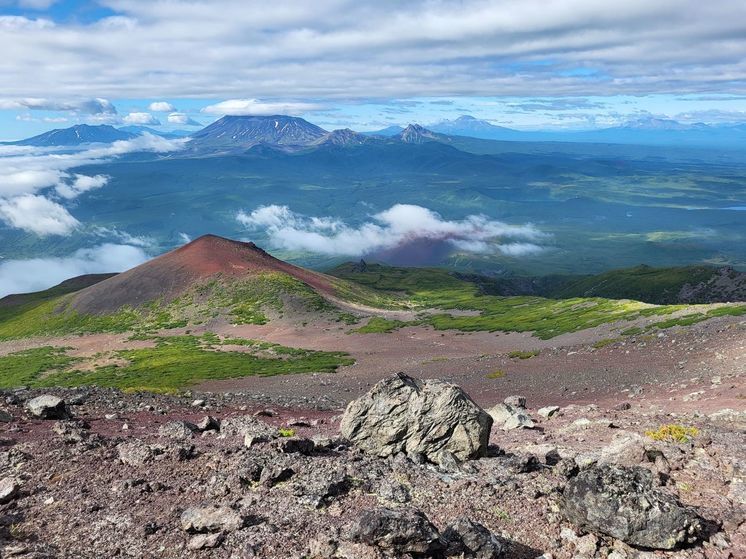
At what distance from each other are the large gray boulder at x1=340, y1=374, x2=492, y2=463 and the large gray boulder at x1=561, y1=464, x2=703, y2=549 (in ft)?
16.2

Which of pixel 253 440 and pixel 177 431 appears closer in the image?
pixel 253 440

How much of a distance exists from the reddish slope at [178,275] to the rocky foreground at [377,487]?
10667 cm

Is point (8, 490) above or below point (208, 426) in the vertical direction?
above

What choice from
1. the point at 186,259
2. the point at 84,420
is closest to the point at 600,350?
the point at 84,420

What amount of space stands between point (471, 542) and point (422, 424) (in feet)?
21.1

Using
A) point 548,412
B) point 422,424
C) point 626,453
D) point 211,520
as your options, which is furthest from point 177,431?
point 548,412

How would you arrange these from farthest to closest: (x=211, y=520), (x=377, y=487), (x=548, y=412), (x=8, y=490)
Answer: (x=548, y=412) < (x=377, y=487) < (x=8, y=490) < (x=211, y=520)

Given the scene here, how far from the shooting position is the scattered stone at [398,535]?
12367 mm

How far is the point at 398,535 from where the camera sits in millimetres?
12359

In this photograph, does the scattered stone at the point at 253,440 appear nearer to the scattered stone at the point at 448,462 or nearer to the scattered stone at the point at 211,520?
the scattered stone at the point at 211,520

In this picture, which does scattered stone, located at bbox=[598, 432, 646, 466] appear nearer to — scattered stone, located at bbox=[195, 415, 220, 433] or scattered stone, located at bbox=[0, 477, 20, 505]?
scattered stone, located at bbox=[195, 415, 220, 433]

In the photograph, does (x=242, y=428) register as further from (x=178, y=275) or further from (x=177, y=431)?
(x=178, y=275)

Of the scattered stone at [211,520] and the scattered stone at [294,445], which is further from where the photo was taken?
the scattered stone at [294,445]

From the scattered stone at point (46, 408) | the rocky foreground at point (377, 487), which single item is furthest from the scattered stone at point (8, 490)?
the scattered stone at point (46, 408)
